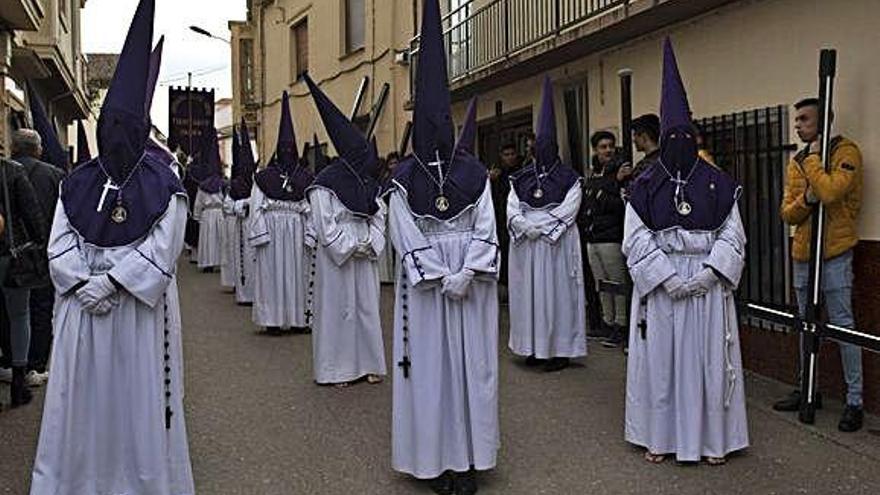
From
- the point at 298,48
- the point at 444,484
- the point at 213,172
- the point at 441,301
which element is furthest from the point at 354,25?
the point at 444,484

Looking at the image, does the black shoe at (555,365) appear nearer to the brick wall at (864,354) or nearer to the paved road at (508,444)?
the paved road at (508,444)

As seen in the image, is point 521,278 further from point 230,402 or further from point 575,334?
point 230,402

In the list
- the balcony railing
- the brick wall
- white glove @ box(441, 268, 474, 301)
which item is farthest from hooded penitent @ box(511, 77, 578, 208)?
white glove @ box(441, 268, 474, 301)

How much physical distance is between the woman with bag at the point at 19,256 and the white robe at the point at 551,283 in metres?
3.97

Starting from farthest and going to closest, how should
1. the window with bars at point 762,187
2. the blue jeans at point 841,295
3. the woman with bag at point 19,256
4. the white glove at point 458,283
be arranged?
the window with bars at point 762,187, the woman with bag at point 19,256, the blue jeans at point 841,295, the white glove at point 458,283

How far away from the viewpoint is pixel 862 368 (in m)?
6.83

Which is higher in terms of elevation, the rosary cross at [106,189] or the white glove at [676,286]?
the rosary cross at [106,189]

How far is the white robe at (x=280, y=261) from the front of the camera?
36.1 ft

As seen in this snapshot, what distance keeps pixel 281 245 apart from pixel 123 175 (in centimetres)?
605

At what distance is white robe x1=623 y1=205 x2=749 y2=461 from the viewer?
593 cm

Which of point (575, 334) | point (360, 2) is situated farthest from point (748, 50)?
point (360, 2)

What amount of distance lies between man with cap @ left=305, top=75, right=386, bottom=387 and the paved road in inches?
10.0

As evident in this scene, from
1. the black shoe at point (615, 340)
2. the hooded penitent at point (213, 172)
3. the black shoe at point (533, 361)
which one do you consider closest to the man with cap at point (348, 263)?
the black shoe at point (533, 361)

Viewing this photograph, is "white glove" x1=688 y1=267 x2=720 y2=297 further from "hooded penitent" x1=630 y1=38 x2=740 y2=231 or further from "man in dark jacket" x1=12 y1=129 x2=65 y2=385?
"man in dark jacket" x1=12 y1=129 x2=65 y2=385
